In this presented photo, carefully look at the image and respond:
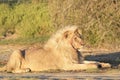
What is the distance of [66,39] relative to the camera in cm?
1507

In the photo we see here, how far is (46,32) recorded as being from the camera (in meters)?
28.2

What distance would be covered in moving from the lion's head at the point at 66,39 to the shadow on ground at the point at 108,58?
6.08 ft

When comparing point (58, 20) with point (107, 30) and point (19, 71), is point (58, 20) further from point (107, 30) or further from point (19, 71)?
point (19, 71)

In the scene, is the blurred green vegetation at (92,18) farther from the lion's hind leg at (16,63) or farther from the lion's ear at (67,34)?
the lion's hind leg at (16,63)

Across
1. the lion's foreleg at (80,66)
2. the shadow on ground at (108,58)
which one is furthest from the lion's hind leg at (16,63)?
the shadow on ground at (108,58)

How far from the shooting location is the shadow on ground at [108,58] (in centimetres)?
1695

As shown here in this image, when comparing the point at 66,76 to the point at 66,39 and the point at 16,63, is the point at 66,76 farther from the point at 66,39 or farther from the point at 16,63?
the point at 16,63

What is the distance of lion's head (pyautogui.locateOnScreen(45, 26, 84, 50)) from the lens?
15.0 metres

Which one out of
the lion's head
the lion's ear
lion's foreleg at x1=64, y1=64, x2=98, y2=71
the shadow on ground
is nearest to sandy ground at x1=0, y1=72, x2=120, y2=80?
lion's foreleg at x1=64, y1=64, x2=98, y2=71

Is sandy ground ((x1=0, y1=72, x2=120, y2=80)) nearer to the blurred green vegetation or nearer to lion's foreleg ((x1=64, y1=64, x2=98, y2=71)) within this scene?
lion's foreleg ((x1=64, y1=64, x2=98, y2=71))

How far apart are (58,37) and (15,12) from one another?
59.0ft

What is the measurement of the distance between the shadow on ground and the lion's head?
1852mm

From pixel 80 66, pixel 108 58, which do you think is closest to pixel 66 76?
pixel 80 66

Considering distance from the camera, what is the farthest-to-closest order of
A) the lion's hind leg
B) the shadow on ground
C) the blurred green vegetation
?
1. the blurred green vegetation
2. the shadow on ground
3. the lion's hind leg
